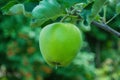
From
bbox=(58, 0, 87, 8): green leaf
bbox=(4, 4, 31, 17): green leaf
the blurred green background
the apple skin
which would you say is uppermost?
bbox=(58, 0, 87, 8): green leaf

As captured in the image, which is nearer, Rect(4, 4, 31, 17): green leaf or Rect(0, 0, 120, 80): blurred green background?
Rect(4, 4, 31, 17): green leaf

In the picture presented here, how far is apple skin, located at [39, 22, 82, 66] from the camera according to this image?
3.16 ft

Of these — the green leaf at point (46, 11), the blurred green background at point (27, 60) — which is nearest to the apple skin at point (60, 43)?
the green leaf at point (46, 11)

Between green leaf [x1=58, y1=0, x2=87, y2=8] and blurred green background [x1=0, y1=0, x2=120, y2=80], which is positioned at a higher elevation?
green leaf [x1=58, y1=0, x2=87, y2=8]

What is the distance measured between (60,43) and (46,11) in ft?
0.26

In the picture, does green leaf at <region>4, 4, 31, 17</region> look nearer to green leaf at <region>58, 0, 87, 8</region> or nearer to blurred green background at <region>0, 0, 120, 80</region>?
green leaf at <region>58, 0, 87, 8</region>

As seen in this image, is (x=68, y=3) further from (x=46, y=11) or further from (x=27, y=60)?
(x=27, y=60)

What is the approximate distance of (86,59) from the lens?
14.7 ft

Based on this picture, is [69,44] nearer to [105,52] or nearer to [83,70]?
[83,70]

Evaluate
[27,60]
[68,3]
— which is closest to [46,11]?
[68,3]

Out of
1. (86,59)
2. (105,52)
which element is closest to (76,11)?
(86,59)

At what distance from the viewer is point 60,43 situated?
0.97m

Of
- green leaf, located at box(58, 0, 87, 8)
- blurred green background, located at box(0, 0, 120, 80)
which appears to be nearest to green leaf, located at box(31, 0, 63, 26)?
green leaf, located at box(58, 0, 87, 8)

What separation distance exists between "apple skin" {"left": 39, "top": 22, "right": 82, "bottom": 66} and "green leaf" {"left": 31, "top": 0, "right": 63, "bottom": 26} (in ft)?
0.14
